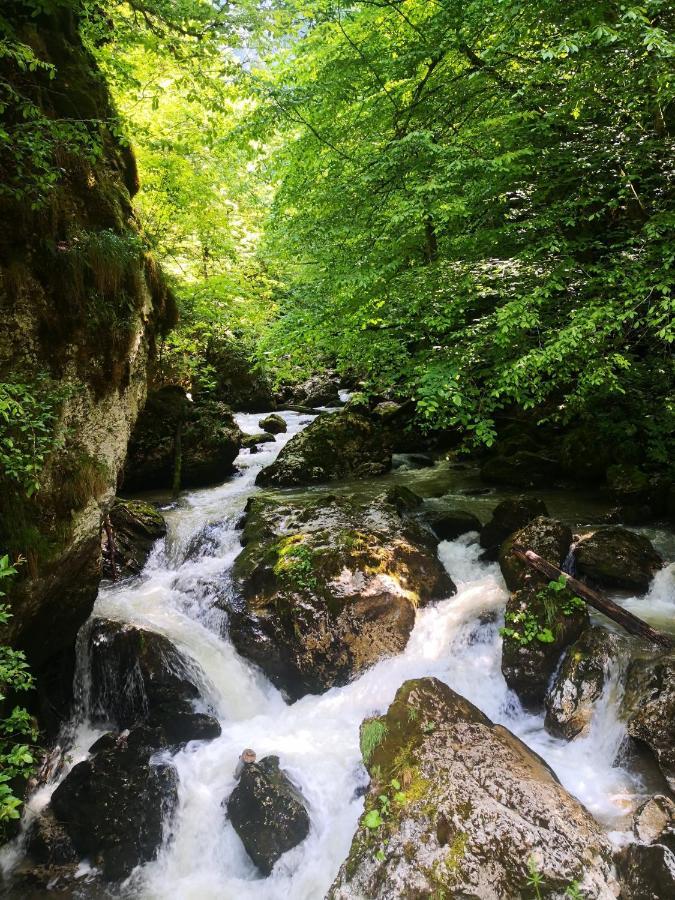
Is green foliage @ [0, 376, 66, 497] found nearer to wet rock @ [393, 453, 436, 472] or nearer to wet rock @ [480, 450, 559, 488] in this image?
wet rock @ [480, 450, 559, 488]

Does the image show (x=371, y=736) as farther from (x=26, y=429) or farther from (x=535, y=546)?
(x=26, y=429)

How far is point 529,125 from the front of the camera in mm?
7031

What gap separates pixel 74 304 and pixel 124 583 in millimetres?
5401

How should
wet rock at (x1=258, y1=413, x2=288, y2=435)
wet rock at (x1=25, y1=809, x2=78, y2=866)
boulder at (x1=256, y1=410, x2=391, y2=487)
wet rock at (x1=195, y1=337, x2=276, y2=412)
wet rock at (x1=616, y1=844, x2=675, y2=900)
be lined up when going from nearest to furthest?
wet rock at (x1=616, y1=844, x2=675, y2=900)
wet rock at (x1=25, y1=809, x2=78, y2=866)
boulder at (x1=256, y1=410, x2=391, y2=487)
wet rock at (x1=258, y1=413, x2=288, y2=435)
wet rock at (x1=195, y1=337, x2=276, y2=412)

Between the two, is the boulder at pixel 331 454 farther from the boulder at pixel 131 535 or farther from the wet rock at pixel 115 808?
the wet rock at pixel 115 808

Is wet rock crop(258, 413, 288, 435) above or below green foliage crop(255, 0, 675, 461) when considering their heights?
below

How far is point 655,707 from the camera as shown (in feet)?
16.2

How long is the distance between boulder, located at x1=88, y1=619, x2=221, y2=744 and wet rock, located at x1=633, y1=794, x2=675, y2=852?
4.72 meters

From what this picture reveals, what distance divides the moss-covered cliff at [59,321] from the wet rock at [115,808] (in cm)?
152

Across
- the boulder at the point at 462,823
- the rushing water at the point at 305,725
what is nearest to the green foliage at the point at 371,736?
the boulder at the point at 462,823

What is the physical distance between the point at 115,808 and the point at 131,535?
5.24 meters

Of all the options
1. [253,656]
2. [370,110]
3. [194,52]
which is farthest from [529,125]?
[253,656]

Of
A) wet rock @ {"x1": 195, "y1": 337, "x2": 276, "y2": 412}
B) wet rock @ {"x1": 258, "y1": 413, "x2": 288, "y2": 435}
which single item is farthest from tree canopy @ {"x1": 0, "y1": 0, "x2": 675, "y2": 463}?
wet rock @ {"x1": 195, "y1": 337, "x2": 276, "y2": 412}

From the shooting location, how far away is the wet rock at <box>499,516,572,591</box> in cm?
727
